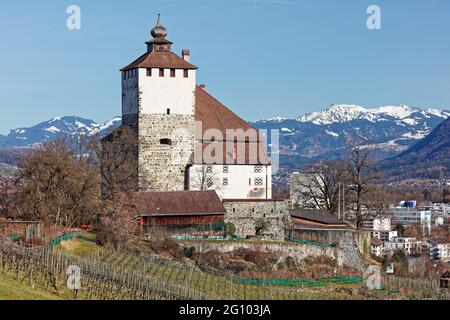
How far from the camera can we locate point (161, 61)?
64.4m

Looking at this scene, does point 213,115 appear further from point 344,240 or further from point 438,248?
point 438,248

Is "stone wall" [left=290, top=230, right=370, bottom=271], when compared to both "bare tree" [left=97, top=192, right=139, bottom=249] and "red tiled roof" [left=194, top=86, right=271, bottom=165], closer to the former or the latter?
"red tiled roof" [left=194, top=86, right=271, bottom=165]

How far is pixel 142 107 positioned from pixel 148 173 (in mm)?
4126

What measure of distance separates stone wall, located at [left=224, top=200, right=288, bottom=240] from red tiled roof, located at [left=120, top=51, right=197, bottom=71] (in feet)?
30.5

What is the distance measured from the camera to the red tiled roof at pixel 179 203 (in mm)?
59031

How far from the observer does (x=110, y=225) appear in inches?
2153

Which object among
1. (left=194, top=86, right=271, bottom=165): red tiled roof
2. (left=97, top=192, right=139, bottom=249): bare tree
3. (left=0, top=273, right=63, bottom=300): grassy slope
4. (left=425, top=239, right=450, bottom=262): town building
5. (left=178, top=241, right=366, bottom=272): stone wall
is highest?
(left=194, top=86, right=271, bottom=165): red tiled roof

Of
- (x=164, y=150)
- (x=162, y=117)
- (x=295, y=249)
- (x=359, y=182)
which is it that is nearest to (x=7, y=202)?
(x=164, y=150)

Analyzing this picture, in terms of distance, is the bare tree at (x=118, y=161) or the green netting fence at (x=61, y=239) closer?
the green netting fence at (x=61, y=239)

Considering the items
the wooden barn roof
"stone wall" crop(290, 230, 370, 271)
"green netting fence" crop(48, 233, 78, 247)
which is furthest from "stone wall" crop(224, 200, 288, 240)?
"green netting fence" crop(48, 233, 78, 247)

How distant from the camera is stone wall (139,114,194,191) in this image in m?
63.9

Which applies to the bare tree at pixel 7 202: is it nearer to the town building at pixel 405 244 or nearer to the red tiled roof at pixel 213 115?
the red tiled roof at pixel 213 115

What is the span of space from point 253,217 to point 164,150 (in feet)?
24.0

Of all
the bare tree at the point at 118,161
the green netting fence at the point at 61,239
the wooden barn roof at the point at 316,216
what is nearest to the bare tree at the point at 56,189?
the bare tree at the point at 118,161
